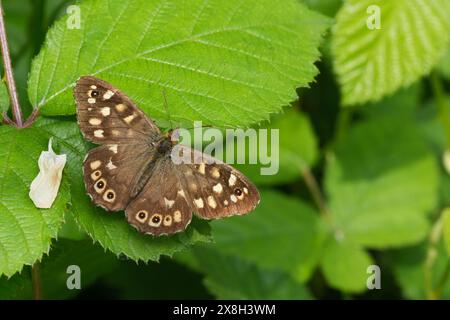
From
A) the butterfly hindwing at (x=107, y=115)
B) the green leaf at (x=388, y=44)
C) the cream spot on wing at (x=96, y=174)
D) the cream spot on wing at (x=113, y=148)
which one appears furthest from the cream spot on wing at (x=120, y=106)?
the green leaf at (x=388, y=44)

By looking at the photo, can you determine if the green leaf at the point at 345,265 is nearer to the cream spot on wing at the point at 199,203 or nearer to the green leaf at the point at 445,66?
the green leaf at the point at 445,66

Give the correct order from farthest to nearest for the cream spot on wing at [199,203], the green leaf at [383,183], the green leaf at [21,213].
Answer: the green leaf at [383,183], the cream spot on wing at [199,203], the green leaf at [21,213]

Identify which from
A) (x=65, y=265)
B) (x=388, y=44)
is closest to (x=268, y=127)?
(x=388, y=44)

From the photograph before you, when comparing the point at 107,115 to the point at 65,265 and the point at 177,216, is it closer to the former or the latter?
the point at 177,216

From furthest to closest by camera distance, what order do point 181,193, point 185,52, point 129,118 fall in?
point 185,52 → point 129,118 → point 181,193

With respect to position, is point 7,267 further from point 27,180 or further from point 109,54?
point 109,54

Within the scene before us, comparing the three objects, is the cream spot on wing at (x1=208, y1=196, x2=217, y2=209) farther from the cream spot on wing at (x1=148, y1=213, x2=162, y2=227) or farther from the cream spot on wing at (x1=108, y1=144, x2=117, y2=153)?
the cream spot on wing at (x1=108, y1=144, x2=117, y2=153)
